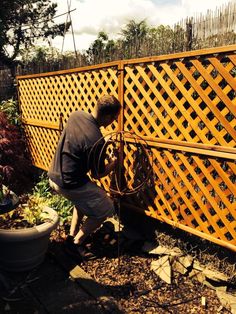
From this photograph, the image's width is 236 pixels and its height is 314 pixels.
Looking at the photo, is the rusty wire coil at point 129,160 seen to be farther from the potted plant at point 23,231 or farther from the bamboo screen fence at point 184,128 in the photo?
the potted plant at point 23,231

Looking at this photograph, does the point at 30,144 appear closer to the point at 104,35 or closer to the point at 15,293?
the point at 15,293

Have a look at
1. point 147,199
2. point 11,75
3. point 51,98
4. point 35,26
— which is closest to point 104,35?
point 35,26

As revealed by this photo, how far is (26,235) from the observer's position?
2.97 m

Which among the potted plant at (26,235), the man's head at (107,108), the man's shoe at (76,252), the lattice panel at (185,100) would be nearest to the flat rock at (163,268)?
the man's shoe at (76,252)

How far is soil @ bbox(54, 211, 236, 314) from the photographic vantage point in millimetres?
2797

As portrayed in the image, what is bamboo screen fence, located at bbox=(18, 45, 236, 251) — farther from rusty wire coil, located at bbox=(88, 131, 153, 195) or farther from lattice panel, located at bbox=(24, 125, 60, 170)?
lattice panel, located at bbox=(24, 125, 60, 170)

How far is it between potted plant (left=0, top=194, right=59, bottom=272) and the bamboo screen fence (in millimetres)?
1093

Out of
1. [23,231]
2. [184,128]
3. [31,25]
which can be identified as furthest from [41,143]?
[31,25]

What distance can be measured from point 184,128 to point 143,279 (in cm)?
152

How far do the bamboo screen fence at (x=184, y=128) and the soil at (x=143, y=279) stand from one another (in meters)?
0.34

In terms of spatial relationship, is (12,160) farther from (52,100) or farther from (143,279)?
(143,279)

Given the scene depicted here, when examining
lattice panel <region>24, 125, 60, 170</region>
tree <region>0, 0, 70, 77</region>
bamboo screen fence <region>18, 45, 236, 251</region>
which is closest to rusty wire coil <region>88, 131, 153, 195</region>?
bamboo screen fence <region>18, 45, 236, 251</region>

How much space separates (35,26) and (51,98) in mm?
17222

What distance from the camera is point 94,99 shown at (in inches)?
166
